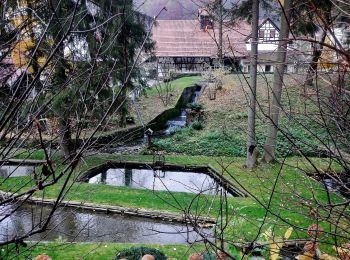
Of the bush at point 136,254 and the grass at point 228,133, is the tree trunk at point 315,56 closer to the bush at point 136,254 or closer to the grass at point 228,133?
the bush at point 136,254

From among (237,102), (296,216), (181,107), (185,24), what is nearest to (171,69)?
(185,24)

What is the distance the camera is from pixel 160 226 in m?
9.74

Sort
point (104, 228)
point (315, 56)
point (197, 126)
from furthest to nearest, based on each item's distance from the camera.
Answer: point (197, 126)
point (104, 228)
point (315, 56)

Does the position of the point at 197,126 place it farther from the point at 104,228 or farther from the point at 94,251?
the point at 94,251

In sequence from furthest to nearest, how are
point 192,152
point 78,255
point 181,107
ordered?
point 181,107
point 192,152
point 78,255

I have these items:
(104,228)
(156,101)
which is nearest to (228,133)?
(156,101)

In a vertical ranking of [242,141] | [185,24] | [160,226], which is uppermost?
[185,24]

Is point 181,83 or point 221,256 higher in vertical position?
point 181,83

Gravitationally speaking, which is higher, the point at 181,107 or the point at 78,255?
the point at 181,107

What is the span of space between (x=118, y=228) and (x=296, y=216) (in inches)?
178

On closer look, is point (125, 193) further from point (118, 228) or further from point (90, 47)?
point (90, 47)

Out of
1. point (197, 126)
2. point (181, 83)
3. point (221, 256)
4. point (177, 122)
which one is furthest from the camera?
point (181, 83)

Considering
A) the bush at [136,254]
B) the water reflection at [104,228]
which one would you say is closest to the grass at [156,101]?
the water reflection at [104,228]

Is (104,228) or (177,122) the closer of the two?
(104,228)
